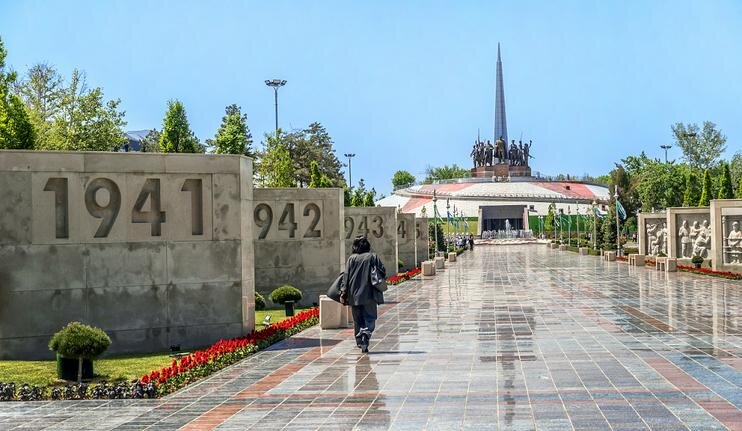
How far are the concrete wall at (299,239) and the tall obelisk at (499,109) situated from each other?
137 metres

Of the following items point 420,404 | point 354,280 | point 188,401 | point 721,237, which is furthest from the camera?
point 721,237

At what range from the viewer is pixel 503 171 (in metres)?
151

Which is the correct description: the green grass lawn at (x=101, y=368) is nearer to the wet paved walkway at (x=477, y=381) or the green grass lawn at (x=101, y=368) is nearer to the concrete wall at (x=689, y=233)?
the wet paved walkway at (x=477, y=381)

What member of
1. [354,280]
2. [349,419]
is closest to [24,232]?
[354,280]

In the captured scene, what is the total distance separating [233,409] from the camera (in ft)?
33.9

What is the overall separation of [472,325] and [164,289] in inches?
225

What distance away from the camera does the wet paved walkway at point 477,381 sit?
945 centimetres

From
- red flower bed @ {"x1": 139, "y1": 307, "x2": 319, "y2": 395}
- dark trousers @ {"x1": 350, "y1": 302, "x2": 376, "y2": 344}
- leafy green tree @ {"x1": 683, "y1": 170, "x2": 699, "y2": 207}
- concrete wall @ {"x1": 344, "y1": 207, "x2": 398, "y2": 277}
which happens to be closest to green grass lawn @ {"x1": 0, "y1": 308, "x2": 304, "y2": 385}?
red flower bed @ {"x1": 139, "y1": 307, "x2": 319, "y2": 395}

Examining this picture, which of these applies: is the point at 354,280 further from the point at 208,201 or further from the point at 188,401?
the point at 188,401

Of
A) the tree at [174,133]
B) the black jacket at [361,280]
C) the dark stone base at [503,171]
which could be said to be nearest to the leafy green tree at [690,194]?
the tree at [174,133]

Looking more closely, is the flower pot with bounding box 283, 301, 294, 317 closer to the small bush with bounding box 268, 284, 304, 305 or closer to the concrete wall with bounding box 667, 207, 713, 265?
the small bush with bounding box 268, 284, 304, 305

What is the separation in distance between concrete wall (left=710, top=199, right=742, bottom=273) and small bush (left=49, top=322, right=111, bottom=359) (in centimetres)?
2882

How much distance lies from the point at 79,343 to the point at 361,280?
425 cm

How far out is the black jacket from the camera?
14.9 m
